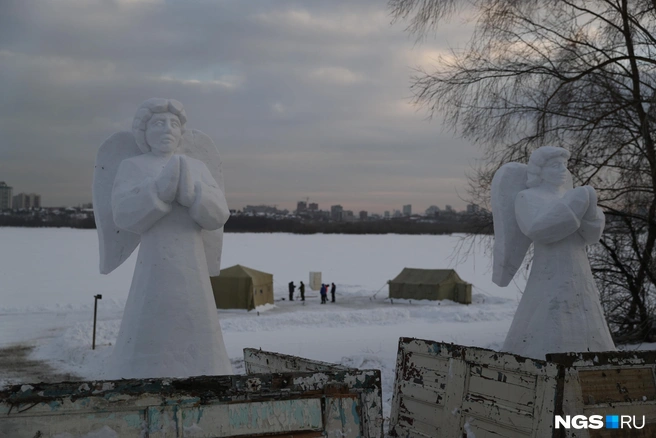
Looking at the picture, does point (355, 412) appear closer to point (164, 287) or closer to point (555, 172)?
point (164, 287)

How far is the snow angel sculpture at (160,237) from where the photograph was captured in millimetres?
5305

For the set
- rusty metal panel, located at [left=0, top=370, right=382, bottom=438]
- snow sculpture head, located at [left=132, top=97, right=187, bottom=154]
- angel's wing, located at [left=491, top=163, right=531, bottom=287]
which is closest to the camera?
rusty metal panel, located at [left=0, top=370, right=382, bottom=438]

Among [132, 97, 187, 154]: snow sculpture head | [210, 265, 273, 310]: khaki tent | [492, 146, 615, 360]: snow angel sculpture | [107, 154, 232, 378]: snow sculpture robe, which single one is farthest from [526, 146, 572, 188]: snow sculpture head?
[210, 265, 273, 310]: khaki tent

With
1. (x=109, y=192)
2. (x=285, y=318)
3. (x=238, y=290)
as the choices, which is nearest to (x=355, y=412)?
(x=109, y=192)

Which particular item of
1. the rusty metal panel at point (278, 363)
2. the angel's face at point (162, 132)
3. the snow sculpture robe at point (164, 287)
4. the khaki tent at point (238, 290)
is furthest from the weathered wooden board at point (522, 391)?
the khaki tent at point (238, 290)

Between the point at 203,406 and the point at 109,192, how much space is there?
11.0ft

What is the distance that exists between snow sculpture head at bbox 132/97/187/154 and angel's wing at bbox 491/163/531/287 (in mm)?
3603

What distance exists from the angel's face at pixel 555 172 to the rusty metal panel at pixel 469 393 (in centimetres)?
299

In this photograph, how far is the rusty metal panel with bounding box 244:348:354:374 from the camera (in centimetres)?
374

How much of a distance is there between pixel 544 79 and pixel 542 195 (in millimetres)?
4354

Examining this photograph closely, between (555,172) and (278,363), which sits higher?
(555,172)

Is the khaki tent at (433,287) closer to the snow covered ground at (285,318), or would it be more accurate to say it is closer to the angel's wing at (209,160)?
the snow covered ground at (285,318)

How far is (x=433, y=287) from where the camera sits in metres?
22.4

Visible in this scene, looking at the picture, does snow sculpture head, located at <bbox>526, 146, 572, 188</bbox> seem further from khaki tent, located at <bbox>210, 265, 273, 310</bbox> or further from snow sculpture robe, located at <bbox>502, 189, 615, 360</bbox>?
khaki tent, located at <bbox>210, 265, 273, 310</bbox>
